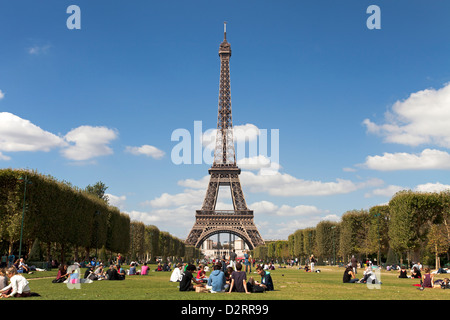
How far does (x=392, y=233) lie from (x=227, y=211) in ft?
168

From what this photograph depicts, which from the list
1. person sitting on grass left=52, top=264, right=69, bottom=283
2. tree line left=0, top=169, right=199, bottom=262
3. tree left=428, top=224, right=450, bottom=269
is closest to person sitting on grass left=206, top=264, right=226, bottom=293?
person sitting on grass left=52, top=264, right=69, bottom=283

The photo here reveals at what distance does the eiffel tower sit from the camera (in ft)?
308

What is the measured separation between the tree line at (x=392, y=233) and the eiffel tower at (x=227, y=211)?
11.0 meters

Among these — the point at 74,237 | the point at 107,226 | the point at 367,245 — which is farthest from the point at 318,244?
the point at 74,237

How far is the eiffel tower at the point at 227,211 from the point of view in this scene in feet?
308

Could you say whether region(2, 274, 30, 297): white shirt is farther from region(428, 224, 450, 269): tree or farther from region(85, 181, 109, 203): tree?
region(85, 181, 109, 203): tree

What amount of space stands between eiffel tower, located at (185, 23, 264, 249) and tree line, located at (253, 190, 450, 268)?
1100cm

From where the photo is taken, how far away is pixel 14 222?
35.7m

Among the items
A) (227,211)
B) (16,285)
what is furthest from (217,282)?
(227,211)

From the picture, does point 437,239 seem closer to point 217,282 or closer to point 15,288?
point 217,282

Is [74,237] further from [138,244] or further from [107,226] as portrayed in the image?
[138,244]

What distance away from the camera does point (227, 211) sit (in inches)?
3821

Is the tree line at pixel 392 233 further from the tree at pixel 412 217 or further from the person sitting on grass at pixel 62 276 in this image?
the person sitting on grass at pixel 62 276

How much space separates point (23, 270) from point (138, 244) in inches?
1700
